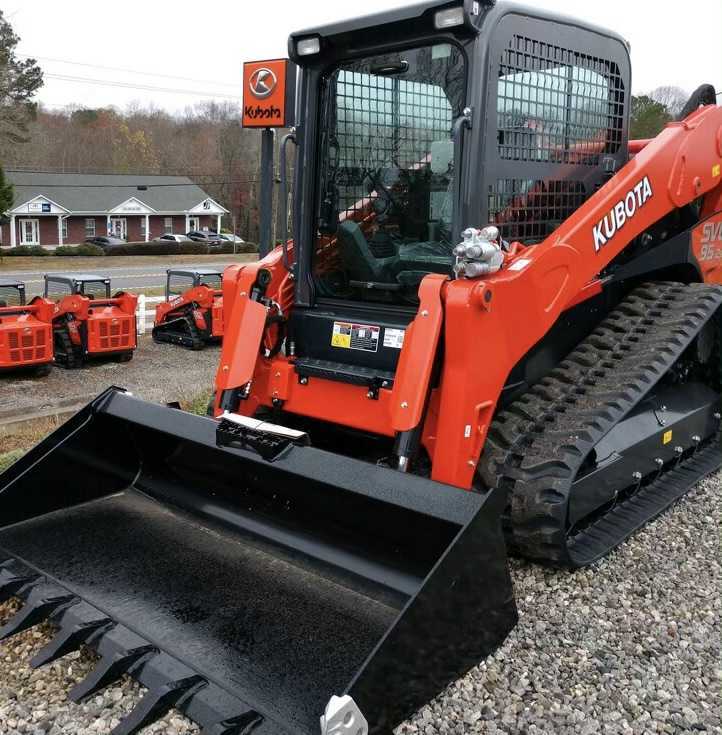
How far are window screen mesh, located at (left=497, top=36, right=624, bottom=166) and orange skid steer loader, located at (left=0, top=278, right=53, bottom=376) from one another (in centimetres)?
686

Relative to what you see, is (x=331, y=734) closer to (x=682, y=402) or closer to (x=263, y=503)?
(x=263, y=503)

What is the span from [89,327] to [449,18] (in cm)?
754

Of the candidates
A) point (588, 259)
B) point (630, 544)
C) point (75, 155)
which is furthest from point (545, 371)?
point (75, 155)

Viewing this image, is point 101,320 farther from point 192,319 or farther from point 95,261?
point 95,261

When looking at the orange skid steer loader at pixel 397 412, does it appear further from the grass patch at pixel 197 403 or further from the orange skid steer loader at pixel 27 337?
the orange skid steer loader at pixel 27 337

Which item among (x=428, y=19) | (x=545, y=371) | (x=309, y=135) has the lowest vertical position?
(x=545, y=371)

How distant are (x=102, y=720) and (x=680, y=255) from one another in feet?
13.7

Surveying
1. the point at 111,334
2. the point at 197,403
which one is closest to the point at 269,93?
the point at 197,403

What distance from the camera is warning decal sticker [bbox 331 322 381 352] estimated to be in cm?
394

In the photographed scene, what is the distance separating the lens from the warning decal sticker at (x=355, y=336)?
3.94 m

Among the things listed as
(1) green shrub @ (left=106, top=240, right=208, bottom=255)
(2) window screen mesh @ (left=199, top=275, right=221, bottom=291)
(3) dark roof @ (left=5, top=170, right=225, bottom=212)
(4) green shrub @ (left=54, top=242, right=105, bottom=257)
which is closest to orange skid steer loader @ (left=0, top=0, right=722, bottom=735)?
(2) window screen mesh @ (left=199, top=275, right=221, bottom=291)

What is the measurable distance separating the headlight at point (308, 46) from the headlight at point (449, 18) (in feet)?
2.38

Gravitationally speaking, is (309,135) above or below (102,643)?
above

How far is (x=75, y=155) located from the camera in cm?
5953
